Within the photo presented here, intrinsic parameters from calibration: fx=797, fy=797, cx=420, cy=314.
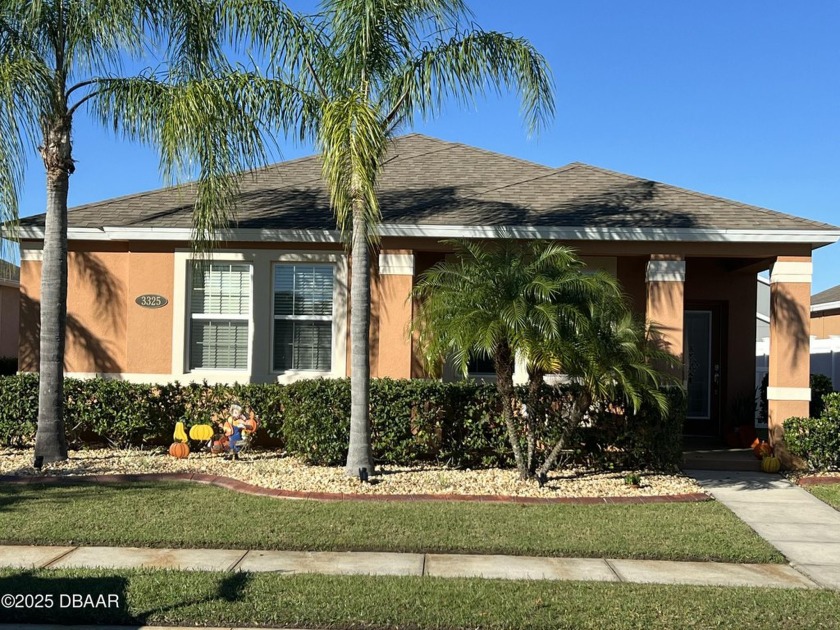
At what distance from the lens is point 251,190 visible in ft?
45.3

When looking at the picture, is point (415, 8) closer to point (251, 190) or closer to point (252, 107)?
point (252, 107)

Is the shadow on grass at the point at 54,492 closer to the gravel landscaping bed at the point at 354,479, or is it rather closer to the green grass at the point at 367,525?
the green grass at the point at 367,525

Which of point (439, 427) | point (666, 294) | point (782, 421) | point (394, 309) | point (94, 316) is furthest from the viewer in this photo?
point (94, 316)

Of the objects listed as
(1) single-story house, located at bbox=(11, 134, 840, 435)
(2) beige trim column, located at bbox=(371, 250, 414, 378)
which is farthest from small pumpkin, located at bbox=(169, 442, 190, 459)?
(2) beige trim column, located at bbox=(371, 250, 414, 378)

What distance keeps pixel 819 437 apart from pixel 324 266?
740cm

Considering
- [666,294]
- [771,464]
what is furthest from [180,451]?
[771,464]

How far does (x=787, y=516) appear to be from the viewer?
28.6ft

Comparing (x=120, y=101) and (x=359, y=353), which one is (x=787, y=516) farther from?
(x=120, y=101)

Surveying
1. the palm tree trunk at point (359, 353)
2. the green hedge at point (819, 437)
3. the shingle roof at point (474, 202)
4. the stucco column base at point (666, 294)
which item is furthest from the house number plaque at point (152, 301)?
the green hedge at point (819, 437)

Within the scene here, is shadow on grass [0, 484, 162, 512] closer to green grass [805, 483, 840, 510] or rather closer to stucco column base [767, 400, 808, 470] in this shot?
green grass [805, 483, 840, 510]

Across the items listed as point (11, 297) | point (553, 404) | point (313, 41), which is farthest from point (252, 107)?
point (11, 297)

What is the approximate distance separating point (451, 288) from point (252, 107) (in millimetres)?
3392

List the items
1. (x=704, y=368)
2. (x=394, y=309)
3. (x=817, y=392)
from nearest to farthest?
(x=394, y=309) < (x=817, y=392) < (x=704, y=368)

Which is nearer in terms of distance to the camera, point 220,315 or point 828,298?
point 220,315
